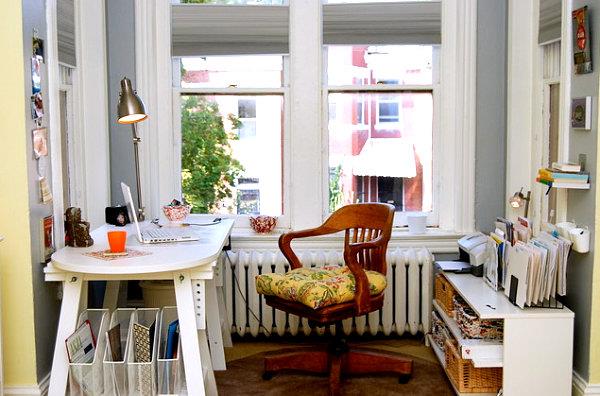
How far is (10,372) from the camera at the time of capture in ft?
11.9

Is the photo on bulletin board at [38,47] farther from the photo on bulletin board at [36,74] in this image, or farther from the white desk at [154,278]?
the white desk at [154,278]

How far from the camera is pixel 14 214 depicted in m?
3.55

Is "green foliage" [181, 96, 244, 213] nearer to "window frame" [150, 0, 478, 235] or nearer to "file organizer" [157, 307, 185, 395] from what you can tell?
"window frame" [150, 0, 478, 235]

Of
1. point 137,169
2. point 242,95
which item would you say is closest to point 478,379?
point 137,169

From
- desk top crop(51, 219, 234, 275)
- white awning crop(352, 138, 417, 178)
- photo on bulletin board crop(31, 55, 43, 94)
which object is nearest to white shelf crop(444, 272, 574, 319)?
white awning crop(352, 138, 417, 178)

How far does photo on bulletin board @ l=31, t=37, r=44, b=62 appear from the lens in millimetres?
3594

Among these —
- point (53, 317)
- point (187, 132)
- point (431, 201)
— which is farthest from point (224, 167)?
point (53, 317)

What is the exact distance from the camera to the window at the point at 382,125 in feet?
16.2

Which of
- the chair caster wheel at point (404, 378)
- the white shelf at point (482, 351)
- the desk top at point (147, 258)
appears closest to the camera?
the desk top at point (147, 258)

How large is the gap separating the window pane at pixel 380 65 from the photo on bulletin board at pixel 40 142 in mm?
1810

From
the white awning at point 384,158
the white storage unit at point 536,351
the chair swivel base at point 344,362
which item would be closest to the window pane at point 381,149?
the white awning at point 384,158

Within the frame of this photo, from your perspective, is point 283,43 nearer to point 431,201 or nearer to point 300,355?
point 431,201

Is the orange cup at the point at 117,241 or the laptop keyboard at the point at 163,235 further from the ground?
the orange cup at the point at 117,241

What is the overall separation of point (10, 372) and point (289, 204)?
1917 mm
